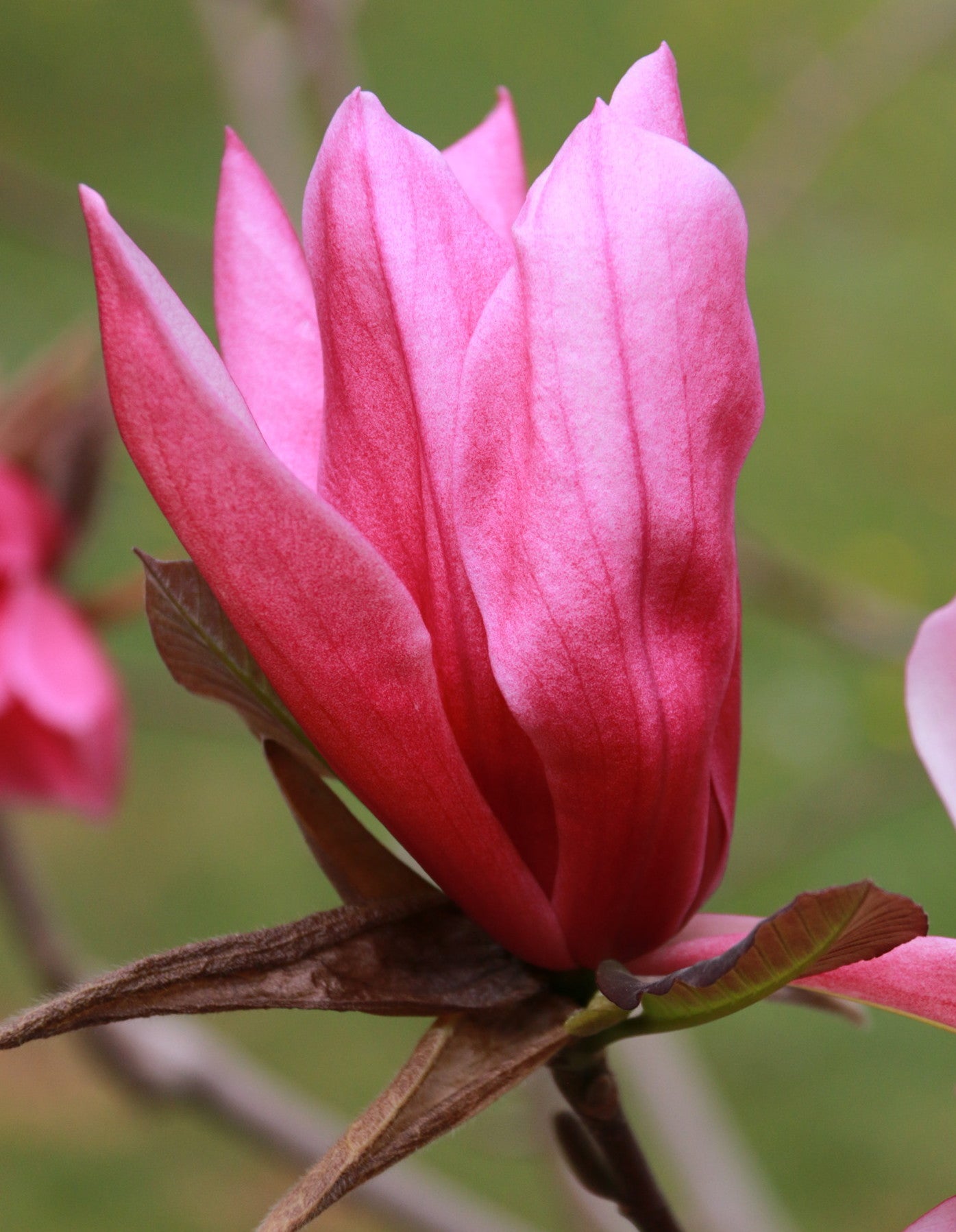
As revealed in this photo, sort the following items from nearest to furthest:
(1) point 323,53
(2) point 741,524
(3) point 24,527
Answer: (3) point 24,527 → (1) point 323,53 → (2) point 741,524

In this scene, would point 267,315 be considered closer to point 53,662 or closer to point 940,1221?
point 940,1221

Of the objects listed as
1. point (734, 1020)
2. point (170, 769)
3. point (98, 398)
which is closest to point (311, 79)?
point (98, 398)

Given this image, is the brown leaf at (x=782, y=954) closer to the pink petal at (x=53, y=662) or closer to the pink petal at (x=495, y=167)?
the pink petal at (x=495, y=167)

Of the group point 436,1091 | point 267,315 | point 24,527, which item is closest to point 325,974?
point 436,1091

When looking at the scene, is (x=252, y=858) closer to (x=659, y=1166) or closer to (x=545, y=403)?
(x=659, y=1166)

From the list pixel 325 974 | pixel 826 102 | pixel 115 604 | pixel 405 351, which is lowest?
pixel 325 974

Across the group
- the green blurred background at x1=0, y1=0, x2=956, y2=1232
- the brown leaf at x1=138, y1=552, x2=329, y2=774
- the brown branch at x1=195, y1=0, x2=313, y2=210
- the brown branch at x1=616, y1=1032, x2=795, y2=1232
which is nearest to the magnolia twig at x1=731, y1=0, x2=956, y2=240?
the green blurred background at x1=0, y1=0, x2=956, y2=1232

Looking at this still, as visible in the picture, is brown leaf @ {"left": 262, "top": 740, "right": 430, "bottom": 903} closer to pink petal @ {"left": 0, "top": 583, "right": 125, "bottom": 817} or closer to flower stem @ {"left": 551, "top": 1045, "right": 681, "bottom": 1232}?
flower stem @ {"left": 551, "top": 1045, "right": 681, "bottom": 1232}
